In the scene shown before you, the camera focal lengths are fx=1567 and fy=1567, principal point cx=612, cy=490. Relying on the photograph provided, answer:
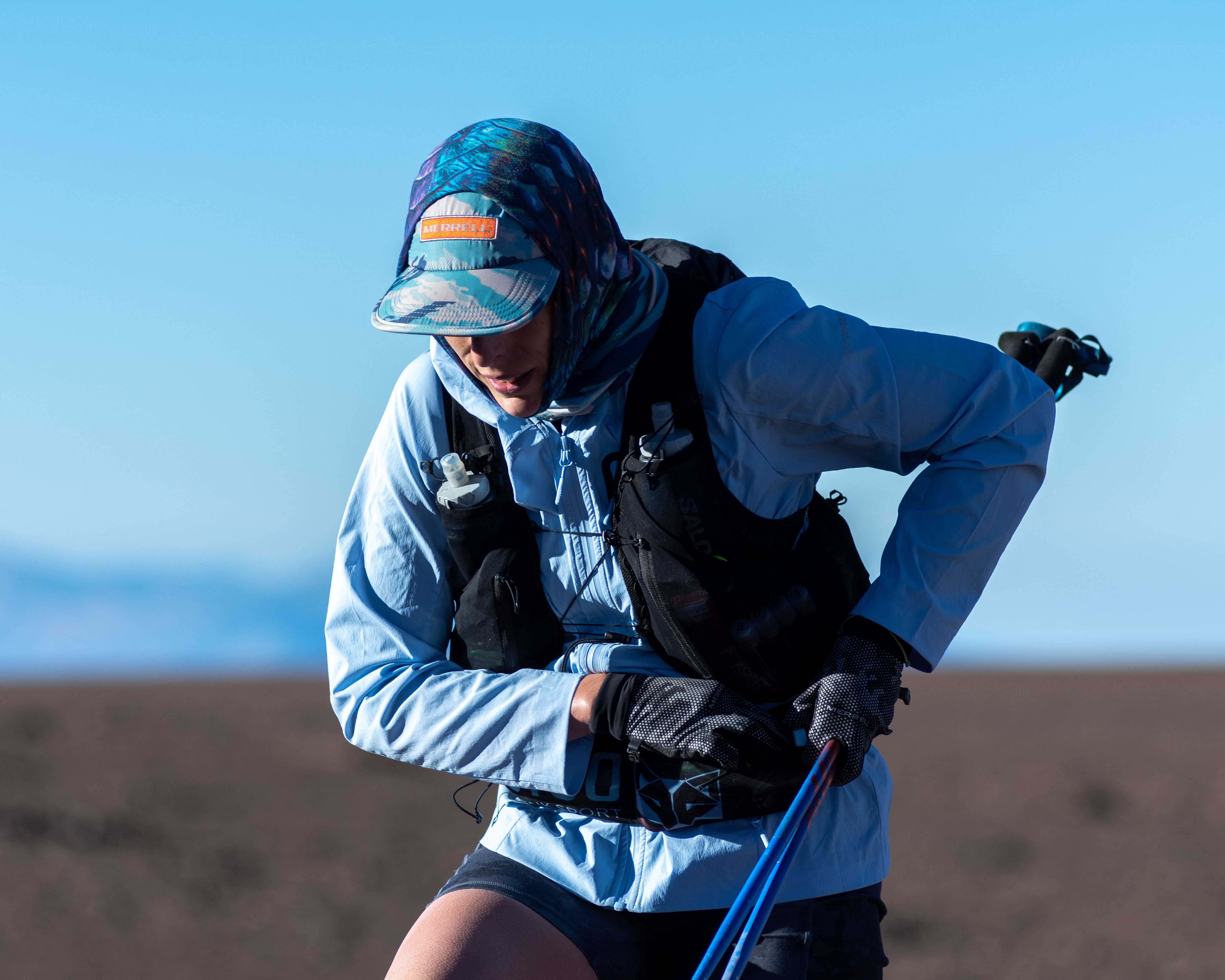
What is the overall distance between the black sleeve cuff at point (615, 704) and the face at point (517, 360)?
1.70ft

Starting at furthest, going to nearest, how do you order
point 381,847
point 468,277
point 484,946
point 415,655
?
point 381,847 < point 415,655 < point 468,277 < point 484,946

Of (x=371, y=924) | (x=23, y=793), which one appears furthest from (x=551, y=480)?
(x=23, y=793)

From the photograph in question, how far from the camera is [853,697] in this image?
9.40ft

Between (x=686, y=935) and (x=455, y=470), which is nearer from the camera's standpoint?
(x=686, y=935)

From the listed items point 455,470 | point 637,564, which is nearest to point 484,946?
point 637,564

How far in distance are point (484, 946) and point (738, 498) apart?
0.92 m

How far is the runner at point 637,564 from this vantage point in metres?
2.83

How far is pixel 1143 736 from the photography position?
30422 millimetres

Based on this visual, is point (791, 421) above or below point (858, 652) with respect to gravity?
above

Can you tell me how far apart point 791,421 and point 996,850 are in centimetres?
2059

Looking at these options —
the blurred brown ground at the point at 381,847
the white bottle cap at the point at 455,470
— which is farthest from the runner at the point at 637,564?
the blurred brown ground at the point at 381,847

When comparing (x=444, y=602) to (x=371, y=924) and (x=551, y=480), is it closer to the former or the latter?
(x=551, y=480)

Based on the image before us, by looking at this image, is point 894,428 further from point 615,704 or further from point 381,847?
point 381,847

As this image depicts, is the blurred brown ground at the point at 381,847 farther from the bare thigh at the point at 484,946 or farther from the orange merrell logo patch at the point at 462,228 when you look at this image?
the orange merrell logo patch at the point at 462,228
